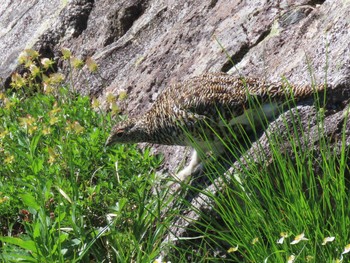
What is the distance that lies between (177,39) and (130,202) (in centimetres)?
203

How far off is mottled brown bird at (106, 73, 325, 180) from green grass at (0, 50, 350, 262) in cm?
21

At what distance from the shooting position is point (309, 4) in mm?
5773

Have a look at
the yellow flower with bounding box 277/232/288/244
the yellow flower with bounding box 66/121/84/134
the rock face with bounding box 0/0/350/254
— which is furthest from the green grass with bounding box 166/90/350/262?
the yellow flower with bounding box 66/121/84/134

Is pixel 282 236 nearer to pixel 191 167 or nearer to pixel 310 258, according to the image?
pixel 310 258

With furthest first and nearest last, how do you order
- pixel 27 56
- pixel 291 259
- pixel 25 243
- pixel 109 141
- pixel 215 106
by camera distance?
pixel 27 56, pixel 109 141, pixel 215 106, pixel 25 243, pixel 291 259

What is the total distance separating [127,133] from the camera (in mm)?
5461

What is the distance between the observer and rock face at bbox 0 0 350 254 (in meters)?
5.12

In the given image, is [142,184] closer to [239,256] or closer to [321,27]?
[239,256]

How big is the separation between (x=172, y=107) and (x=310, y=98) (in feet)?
2.67

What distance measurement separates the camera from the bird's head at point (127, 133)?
5.34 meters

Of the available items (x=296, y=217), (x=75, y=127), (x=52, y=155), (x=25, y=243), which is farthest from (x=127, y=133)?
(x=296, y=217)

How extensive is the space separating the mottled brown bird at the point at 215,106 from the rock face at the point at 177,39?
0.20m

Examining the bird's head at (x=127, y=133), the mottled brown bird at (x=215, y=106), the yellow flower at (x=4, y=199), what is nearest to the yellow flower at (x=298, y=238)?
the mottled brown bird at (x=215, y=106)

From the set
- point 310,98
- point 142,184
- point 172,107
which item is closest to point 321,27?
point 310,98
